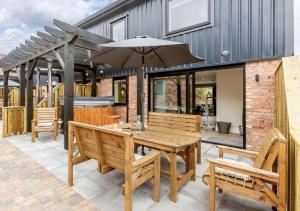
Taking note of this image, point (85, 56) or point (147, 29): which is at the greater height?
point (147, 29)

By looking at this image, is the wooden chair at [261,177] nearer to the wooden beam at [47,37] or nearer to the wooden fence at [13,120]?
the wooden beam at [47,37]

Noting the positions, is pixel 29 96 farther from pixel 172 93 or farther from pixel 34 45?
pixel 172 93

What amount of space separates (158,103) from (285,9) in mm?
4288

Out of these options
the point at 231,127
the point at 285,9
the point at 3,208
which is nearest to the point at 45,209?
the point at 3,208

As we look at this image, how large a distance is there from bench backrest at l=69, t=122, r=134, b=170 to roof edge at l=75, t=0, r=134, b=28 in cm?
619

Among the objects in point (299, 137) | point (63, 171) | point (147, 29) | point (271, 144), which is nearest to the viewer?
point (299, 137)

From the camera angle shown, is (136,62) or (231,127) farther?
(231,127)

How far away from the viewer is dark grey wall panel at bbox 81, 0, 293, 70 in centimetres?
399

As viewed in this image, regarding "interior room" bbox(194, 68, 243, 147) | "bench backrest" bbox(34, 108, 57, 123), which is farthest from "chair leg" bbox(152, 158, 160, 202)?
"bench backrest" bbox(34, 108, 57, 123)

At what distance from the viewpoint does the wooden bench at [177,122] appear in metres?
3.35

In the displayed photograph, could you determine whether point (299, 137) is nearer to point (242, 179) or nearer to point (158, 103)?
point (242, 179)

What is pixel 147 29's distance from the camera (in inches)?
257

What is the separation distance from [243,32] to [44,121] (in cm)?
632

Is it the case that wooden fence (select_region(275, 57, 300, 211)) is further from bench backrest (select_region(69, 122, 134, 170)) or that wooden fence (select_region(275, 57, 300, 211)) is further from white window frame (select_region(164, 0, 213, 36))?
white window frame (select_region(164, 0, 213, 36))
